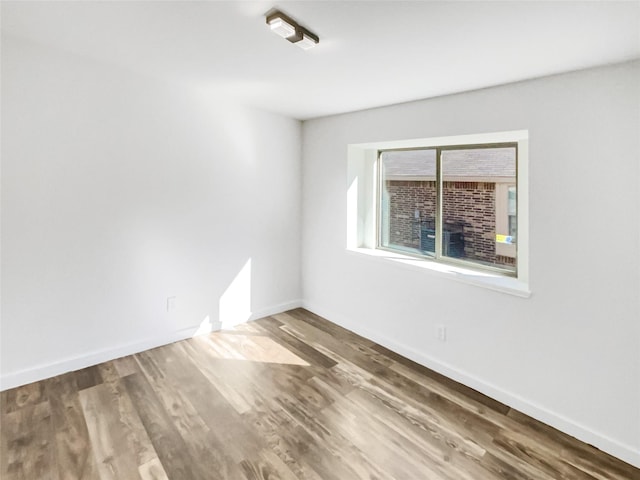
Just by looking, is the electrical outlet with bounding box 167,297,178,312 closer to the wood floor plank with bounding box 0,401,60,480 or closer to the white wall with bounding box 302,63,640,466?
the wood floor plank with bounding box 0,401,60,480

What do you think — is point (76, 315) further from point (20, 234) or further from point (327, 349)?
point (327, 349)

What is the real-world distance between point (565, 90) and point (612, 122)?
331 millimetres

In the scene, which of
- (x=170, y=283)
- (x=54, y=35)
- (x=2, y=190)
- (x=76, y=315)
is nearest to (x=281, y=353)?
(x=170, y=283)

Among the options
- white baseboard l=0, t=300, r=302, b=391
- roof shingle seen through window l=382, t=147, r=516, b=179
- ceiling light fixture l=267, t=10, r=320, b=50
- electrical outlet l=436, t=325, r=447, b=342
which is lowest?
white baseboard l=0, t=300, r=302, b=391

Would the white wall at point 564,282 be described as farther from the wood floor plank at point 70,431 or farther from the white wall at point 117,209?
the wood floor plank at point 70,431

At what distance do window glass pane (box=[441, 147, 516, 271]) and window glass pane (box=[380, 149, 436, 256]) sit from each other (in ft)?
0.48

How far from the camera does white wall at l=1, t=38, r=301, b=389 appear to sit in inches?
90.0

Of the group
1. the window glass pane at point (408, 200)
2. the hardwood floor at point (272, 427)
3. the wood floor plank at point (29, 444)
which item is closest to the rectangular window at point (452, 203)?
the window glass pane at point (408, 200)

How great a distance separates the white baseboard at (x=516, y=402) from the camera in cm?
188

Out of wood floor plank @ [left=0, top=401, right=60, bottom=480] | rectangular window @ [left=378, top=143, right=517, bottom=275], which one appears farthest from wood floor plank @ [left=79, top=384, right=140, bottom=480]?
rectangular window @ [left=378, top=143, right=517, bottom=275]

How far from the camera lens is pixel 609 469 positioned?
1.80 metres

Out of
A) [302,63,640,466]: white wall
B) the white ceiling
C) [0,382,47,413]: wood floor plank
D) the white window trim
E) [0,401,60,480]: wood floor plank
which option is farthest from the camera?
the white window trim

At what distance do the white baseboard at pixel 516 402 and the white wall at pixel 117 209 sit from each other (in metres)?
1.57

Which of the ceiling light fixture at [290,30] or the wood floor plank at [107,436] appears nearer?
the ceiling light fixture at [290,30]
